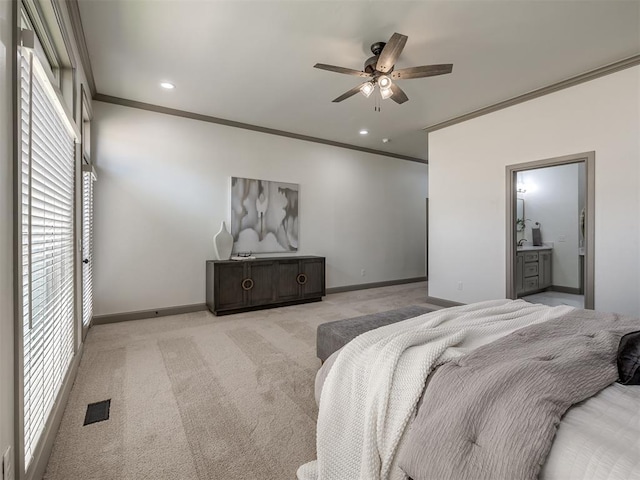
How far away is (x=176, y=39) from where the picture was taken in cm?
267

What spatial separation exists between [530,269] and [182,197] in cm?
592

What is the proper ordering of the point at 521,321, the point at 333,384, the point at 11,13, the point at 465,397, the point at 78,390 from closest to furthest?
the point at 465,397 → the point at 11,13 → the point at 333,384 → the point at 521,321 → the point at 78,390

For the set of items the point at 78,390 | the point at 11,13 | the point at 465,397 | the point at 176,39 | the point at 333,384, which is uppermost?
the point at 176,39

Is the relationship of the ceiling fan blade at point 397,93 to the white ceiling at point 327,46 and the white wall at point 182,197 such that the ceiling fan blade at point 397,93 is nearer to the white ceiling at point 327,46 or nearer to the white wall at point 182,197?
the white ceiling at point 327,46

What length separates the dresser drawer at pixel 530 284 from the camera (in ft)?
17.4

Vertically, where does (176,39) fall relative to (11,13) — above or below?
above

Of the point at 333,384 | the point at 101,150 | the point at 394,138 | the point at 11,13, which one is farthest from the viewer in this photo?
the point at 394,138

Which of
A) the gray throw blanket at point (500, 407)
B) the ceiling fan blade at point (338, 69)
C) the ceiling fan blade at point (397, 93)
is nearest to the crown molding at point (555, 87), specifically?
the ceiling fan blade at point (397, 93)

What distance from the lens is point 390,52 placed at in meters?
2.42

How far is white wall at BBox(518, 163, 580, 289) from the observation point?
18.6ft

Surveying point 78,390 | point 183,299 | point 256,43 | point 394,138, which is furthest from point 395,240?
point 78,390

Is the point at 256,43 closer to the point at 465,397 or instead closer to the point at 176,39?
the point at 176,39

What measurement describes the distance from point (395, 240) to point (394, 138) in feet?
7.14

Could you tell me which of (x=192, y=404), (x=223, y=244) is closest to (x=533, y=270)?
(x=223, y=244)
